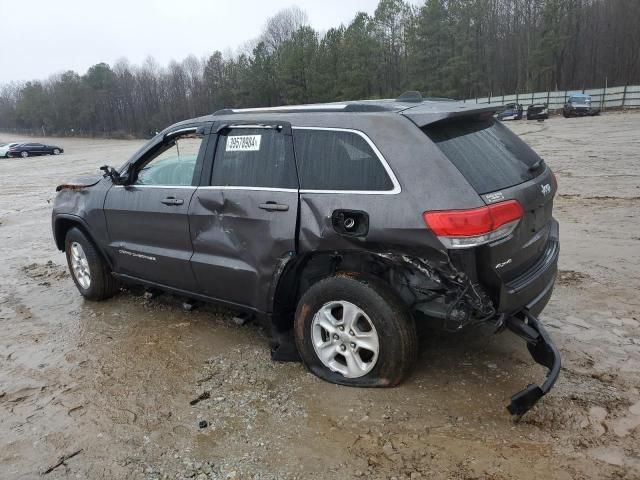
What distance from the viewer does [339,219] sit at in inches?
128

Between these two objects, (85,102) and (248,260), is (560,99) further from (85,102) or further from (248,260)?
(85,102)

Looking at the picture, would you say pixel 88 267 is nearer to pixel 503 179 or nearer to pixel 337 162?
pixel 337 162

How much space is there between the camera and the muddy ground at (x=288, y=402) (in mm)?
2797

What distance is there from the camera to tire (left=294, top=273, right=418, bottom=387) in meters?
3.20

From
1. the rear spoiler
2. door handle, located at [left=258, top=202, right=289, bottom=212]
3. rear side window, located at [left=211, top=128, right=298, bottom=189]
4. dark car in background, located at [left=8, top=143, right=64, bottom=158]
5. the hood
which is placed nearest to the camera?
the rear spoiler

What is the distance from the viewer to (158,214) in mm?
4352

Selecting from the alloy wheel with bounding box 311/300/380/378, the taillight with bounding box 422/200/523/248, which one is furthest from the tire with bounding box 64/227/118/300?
the taillight with bounding box 422/200/523/248

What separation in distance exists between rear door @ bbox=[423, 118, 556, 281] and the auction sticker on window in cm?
128

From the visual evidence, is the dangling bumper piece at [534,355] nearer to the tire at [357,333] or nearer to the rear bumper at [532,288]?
the rear bumper at [532,288]

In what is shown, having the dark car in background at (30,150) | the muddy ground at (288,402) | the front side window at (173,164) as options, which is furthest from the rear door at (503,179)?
the dark car in background at (30,150)

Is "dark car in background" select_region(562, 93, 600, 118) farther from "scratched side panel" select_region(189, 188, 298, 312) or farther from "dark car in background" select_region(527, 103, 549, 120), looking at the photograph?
"scratched side panel" select_region(189, 188, 298, 312)

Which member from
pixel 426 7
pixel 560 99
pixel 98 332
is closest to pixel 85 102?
pixel 426 7

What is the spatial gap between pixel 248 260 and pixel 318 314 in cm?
68

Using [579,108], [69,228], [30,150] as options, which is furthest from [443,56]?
[69,228]
